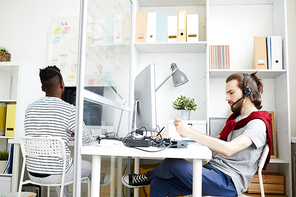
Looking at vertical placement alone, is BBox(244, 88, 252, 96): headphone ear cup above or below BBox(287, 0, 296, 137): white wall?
below

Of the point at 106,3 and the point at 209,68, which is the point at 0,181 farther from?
the point at 209,68

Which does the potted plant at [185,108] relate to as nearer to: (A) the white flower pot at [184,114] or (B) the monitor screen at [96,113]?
(A) the white flower pot at [184,114]

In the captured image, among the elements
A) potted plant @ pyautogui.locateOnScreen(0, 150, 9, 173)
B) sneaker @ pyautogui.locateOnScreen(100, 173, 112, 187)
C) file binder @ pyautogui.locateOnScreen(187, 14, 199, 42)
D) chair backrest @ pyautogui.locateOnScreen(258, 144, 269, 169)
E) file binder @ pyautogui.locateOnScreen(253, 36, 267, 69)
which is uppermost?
file binder @ pyautogui.locateOnScreen(187, 14, 199, 42)

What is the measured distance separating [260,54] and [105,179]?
1832mm

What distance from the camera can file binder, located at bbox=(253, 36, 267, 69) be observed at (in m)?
2.25

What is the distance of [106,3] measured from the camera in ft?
4.95

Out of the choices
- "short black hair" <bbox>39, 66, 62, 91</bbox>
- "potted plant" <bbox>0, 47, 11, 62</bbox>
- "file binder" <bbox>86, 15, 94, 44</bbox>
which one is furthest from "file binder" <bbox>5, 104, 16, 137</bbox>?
"file binder" <bbox>86, 15, 94, 44</bbox>

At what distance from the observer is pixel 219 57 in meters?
2.31

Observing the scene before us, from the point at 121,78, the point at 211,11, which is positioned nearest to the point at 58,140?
the point at 121,78

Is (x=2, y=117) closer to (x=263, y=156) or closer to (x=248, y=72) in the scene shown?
(x=263, y=156)

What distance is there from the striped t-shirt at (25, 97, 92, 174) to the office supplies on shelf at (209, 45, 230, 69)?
141cm

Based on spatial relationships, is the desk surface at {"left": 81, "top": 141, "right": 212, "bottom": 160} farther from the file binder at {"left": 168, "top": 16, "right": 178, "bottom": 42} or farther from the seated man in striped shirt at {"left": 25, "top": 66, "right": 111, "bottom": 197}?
the file binder at {"left": 168, "top": 16, "right": 178, "bottom": 42}

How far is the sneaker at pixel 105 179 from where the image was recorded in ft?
4.21

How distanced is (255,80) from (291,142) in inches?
36.4
